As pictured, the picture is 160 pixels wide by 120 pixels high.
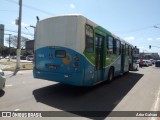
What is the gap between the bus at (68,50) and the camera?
26.5ft

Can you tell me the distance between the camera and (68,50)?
26.9ft

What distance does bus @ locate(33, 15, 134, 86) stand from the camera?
26.5 ft

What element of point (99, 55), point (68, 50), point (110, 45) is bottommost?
point (99, 55)

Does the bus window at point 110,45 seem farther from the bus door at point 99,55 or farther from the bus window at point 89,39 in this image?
the bus window at point 89,39

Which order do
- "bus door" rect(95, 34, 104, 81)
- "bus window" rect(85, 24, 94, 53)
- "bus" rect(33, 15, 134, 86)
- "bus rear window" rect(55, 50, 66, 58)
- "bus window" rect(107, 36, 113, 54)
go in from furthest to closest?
"bus window" rect(107, 36, 113, 54)
"bus door" rect(95, 34, 104, 81)
"bus window" rect(85, 24, 94, 53)
"bus rear window" rect(55, 50, 66, 58)
"bus" rect(33, 15, 134, 86)

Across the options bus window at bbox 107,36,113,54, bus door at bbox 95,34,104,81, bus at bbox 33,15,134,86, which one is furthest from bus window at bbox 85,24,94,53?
bus window at bbox 107,36,113,54

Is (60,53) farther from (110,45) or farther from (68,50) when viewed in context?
(110,45)

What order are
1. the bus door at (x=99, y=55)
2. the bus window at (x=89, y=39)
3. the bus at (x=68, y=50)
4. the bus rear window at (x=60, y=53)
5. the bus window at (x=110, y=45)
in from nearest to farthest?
the bus at (x=68, y=50)
the bus rear window at (x=60, y=53)
the bus window at (x=89, y=39)
the bus door at (x=99, y=55)
the bus window at (x=110, y=45)

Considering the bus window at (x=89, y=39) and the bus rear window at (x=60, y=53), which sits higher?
the bus window at (x=89, y=39)

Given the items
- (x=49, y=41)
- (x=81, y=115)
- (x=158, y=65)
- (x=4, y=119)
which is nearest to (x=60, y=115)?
(x=81, y=115)

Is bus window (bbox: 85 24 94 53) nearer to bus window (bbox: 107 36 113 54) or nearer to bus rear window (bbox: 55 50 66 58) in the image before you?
bus rear window (bbox: 55 50 66 58)

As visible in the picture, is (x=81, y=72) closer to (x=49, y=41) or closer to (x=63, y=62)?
(x=63, y=62)

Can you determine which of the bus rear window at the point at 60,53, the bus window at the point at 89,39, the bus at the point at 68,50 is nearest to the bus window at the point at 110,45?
the bus at the point at 68,50

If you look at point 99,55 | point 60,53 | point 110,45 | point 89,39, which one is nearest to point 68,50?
point 60,53
